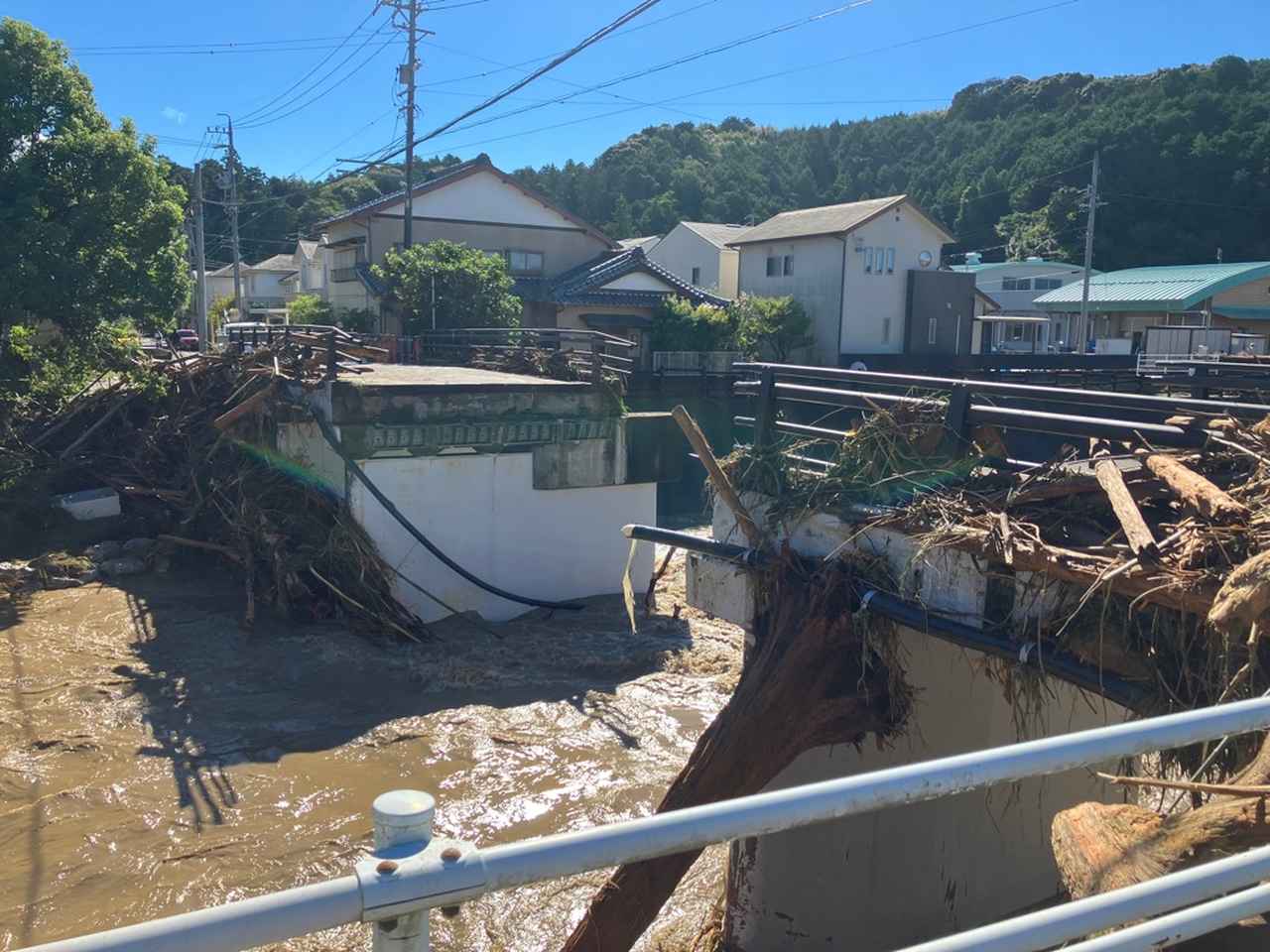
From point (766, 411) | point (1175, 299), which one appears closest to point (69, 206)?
point (766, 411)

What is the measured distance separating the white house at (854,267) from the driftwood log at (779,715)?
31.8 metres

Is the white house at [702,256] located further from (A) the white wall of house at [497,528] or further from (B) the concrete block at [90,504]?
(B) the concrete block at [90,504]

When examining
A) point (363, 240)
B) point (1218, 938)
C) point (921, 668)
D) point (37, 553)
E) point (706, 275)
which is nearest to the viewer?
point (1218, 938)

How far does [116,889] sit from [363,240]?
2994 centimetres

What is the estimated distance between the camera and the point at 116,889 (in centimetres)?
757

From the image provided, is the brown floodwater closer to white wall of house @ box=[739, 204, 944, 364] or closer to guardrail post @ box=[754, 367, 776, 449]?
guardrail post @ box=[754, 367, 776, 449]

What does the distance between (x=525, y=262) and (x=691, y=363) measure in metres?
8.51

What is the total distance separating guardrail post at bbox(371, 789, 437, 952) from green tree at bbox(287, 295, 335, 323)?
1314 inches

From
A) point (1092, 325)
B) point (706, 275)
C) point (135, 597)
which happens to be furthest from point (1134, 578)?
point (1092, 325)

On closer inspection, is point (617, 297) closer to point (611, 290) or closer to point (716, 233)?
point (611, 290)

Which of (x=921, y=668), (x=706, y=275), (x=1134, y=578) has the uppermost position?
(x=706, y=275)

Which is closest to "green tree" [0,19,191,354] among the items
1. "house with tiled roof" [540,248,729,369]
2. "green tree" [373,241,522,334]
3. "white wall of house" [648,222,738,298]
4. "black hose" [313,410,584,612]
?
"black hose" [313,410,584,612]

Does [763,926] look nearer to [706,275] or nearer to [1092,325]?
[706,275]

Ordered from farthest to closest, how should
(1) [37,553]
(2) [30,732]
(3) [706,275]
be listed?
(3) [706,275]
(1) [37,553]
(2) [30,732]
